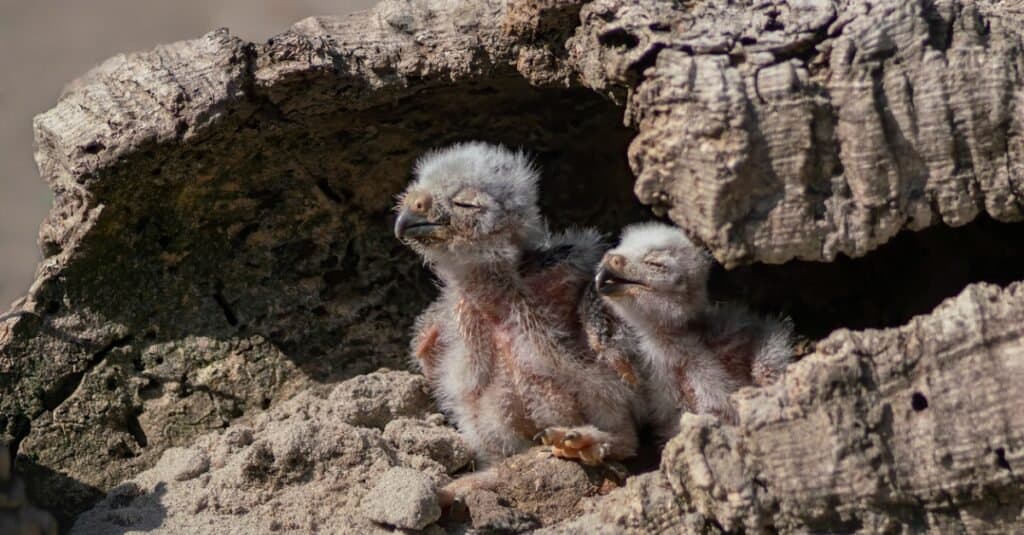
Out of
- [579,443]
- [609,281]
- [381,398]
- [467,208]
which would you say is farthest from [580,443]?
[467,208]

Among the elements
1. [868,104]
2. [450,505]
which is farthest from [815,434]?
[450,505]

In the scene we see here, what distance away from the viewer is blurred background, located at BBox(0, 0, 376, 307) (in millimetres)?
10430

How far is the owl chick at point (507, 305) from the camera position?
467 centimetres

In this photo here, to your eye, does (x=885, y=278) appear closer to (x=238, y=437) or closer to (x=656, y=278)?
(x=656, y=278)

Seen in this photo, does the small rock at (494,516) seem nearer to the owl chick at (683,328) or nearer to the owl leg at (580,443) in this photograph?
the owl leg at (580,443)

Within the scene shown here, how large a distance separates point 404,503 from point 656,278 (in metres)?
1.21

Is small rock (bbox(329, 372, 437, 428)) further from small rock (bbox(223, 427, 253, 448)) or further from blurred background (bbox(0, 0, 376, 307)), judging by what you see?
blurred background (bbox(0, 0, 376, 307))

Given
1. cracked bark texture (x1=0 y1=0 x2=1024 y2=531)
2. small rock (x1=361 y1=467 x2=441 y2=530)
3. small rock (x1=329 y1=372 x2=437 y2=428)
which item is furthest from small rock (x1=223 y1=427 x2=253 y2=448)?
small rock (x1=361 y1=467 x2=441 y2=530)

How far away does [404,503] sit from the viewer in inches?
159

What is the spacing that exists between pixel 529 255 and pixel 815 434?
167 centimetres

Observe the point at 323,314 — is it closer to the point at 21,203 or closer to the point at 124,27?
the point at 21,203

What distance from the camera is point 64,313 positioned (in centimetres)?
472

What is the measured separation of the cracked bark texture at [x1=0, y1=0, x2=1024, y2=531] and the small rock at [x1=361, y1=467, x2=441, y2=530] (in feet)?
2.41

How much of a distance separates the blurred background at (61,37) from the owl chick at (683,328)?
261 inches
